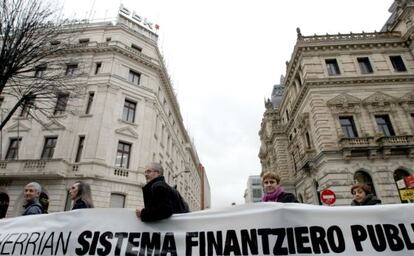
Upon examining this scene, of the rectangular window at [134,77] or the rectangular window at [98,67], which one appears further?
the rectangular window at [134,77]

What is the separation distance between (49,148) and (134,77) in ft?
32.3

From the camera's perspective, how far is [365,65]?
24016 millimetres

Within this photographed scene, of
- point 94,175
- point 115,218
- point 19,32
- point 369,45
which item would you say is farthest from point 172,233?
point 369,45

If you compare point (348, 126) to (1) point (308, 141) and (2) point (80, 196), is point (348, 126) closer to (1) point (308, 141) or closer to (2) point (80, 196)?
(1) point (308, 141)

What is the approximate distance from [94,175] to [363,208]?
59.9 feet

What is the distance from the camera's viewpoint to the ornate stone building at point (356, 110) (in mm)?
19250

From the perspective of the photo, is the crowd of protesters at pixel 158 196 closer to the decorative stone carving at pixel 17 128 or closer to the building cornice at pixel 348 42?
the decorative stone carving at pixel 17 128

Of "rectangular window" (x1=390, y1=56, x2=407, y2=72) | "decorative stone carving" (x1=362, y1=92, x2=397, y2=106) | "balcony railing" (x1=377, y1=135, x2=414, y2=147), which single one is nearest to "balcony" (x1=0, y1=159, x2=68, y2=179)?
"balcony railing" (x1=377, y1=135, x2=414, y2=147)

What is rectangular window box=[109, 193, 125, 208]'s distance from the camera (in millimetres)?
18562

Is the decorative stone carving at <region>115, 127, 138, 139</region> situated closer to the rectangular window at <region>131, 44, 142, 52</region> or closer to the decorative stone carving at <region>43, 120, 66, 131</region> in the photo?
the decorative stone carving at <region>43, 120, 66, 131</region>

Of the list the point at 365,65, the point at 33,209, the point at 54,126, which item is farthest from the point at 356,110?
the point at 54,126

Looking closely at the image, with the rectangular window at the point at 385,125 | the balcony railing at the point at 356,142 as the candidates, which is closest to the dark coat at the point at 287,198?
the balcony railing at the point at 356,142

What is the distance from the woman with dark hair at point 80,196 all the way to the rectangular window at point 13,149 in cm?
1955

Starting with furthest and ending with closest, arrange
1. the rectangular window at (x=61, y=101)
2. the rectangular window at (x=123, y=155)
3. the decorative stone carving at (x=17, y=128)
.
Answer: the decorative stone carving at (x=17, y=128), the rectangular window at (x=123, y=155), the rectangular window at (x=61, y=101)
